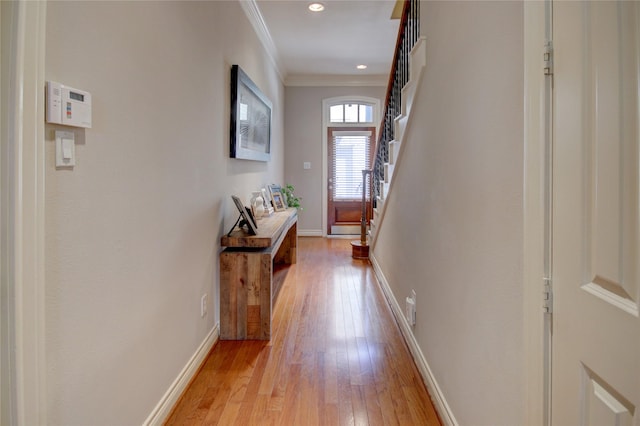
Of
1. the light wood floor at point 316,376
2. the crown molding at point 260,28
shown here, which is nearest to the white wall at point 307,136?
the crown molding at point 260,28

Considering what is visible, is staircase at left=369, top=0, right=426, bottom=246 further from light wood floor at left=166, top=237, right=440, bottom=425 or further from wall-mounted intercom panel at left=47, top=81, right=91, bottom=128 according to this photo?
wall-mounted intercom panel at left=47, top=81, right=91, bottom=128

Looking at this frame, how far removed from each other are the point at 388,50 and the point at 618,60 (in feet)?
16.9

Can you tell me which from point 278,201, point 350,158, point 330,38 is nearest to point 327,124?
point 350,158

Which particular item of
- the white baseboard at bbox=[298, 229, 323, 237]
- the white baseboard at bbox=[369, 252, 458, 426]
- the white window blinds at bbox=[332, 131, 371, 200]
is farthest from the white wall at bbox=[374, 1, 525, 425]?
the white baseboard at bbox=[298, 229, 323, 237]

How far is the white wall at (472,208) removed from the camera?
3.78 ft

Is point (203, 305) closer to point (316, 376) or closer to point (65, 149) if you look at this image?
point (316, 376)

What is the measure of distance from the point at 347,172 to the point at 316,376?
534 cm

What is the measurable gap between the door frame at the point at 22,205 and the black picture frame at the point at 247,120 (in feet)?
7.06

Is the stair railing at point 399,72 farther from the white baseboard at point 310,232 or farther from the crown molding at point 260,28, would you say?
the white baseboard at point 310,232

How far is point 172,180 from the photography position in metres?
1.96

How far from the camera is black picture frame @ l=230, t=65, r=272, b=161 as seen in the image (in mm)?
3129

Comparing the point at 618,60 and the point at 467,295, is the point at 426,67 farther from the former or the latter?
the point at 618,60

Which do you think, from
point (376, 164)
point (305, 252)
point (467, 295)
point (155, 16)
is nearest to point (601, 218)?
point (467, 295)

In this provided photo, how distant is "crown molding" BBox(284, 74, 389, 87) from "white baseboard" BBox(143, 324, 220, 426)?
5382mm
